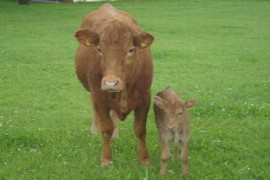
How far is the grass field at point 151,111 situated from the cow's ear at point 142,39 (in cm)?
171

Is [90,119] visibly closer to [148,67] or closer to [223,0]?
[148,67]

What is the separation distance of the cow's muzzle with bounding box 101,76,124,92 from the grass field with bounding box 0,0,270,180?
1348 millimetres

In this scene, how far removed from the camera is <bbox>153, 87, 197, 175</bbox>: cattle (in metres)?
6.21

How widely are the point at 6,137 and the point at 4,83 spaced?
16.0 ft

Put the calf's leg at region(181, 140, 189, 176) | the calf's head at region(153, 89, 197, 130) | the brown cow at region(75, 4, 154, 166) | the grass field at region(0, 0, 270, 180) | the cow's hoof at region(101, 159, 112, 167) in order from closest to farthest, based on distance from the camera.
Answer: the brown cow at region(75, 4, 154, 166) → the calf's head at region(153, 89, 197, 130) → the calf's leg at region(181, 140, 189, 176) → the grass field at region(0, 0, 270, 180) → the cow's hoof at region(101, 159, 112, 167)

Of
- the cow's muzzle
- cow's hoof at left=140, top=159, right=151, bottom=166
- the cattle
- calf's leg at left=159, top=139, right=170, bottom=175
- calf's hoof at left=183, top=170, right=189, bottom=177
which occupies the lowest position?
cow's hoof at left=140, top=159, right=151, bottom=166

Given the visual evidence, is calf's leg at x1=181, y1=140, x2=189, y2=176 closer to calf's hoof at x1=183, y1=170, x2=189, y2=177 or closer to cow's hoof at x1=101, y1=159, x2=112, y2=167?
calf's hoof at x1=183, y1=170, x2=189, y2=177

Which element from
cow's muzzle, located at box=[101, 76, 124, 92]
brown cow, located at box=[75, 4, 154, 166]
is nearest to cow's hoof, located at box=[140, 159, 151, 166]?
brown cow, located at box=[75, 4, 154, 166]

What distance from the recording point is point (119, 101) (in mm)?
6797

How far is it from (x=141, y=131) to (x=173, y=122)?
1.14 meters

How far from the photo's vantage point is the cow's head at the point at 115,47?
591 cm

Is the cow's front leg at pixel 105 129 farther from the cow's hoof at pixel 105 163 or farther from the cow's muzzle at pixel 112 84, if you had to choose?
the cow's muzzle at pixel 112 84

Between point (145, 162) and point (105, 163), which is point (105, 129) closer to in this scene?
point (105, 163)

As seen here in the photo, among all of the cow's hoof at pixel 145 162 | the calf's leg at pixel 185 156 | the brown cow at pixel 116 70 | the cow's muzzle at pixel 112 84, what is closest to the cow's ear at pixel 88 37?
the brown cow at pixel 116 70
